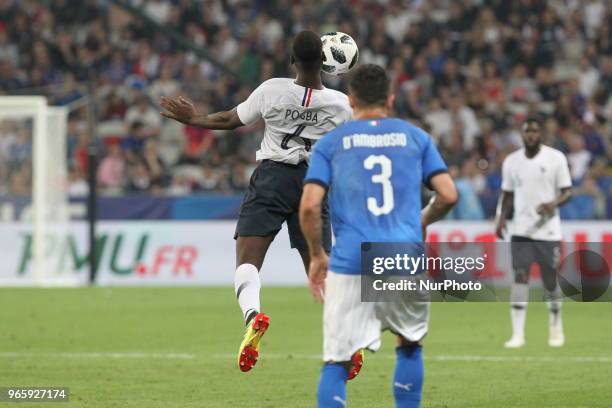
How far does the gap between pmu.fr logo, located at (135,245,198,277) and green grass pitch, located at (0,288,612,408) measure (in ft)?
7.85

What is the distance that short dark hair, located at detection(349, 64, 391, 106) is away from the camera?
671cm

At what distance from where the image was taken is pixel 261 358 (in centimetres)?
1220

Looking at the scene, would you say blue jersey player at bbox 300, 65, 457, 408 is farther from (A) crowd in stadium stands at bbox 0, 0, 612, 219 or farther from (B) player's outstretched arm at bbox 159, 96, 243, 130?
(A) crowd in stadium stands at bbox 0, 0, 612, 219

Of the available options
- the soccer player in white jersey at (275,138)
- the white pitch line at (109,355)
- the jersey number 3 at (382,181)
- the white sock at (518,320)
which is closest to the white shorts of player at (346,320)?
the jersey number 3 at (382,181)

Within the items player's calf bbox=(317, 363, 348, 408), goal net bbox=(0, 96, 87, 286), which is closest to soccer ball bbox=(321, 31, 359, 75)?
player's calf bbox=(317, 363, 348, 408)

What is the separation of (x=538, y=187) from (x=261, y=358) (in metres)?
4.01

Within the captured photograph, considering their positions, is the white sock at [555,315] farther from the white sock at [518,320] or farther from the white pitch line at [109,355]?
the white pitch line at [109,355]

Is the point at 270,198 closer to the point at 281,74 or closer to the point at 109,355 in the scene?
the point at 109,355

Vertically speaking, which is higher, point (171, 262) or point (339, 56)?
point (339, 56)

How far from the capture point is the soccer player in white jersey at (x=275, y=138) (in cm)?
898

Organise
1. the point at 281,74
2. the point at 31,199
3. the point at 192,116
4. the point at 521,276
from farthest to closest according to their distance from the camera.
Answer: the point at 281,74 → the point at 31,199 → the point at 521,276 → the point at 192,116

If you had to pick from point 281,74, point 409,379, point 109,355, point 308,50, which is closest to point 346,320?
point 409,379

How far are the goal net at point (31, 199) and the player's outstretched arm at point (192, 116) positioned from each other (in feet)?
41.9

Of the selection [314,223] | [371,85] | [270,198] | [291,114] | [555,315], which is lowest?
[555,315]
